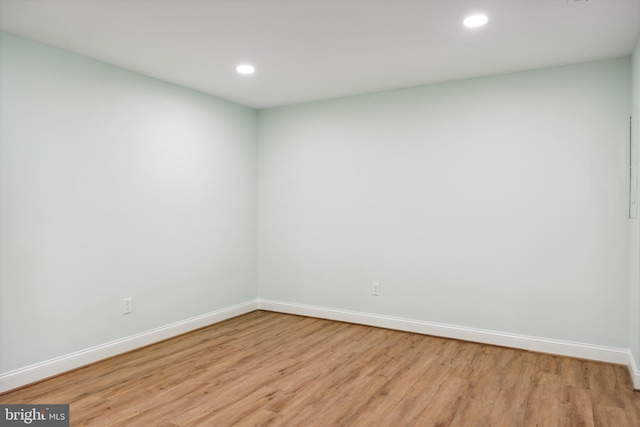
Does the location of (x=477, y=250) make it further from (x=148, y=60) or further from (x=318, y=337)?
(x=148, y=60)

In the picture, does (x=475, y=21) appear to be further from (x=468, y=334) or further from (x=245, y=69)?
(x=468, y=334)

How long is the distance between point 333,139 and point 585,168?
95.4 inches

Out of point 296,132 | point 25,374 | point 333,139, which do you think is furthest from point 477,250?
point 25,374

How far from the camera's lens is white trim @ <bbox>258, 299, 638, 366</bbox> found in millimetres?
3326

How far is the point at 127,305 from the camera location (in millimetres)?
3594

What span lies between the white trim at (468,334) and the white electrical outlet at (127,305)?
179 centimetres

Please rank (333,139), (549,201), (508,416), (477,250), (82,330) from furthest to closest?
(333,139) → (477,250) → (549,201) → (82,330) → (508,416)

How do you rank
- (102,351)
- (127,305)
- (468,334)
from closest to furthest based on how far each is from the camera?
(102,351) < (127,305) < (468,334)

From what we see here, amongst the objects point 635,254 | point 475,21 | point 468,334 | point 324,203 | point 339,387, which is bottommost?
point 339,387

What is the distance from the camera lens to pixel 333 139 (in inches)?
182

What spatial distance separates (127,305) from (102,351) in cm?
41

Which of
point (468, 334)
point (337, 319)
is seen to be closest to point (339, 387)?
point (468, 334)

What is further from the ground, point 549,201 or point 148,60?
point 148,60

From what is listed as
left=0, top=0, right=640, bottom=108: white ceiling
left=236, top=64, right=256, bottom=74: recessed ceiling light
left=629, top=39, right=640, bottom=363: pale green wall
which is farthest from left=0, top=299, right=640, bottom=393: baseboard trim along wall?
left=236, top=64, right=256, bottom=74: recessed ceiling light
